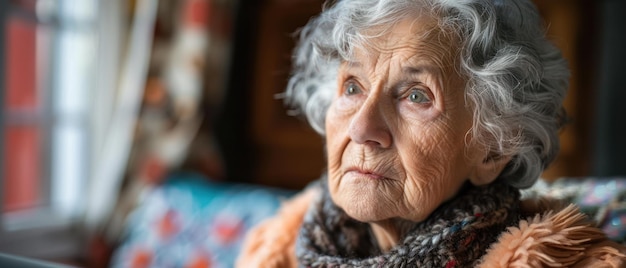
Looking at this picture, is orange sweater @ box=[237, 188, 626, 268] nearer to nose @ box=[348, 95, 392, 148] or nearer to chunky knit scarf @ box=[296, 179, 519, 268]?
chunky knit scarf @ box=[296, 179, 519, 268]

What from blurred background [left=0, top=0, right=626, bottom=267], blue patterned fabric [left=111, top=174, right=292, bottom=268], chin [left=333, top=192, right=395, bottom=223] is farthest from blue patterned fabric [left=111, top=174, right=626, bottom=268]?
chin [left=333, top=192, right=395, bottom=223]

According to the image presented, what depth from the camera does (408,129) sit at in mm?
947

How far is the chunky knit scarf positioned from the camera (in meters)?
0.93

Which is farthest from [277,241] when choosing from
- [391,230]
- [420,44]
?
[420,44]

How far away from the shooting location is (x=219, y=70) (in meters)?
2.41

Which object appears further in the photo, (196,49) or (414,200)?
(196,49)

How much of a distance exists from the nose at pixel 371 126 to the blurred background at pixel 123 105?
1.17m

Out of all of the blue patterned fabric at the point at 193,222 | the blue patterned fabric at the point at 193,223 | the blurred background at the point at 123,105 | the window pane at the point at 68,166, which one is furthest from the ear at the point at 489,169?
the window pane at the point at 68,166

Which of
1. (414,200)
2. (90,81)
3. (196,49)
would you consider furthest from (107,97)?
(414,200)

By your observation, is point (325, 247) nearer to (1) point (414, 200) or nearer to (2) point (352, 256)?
(2) point (352, 256)

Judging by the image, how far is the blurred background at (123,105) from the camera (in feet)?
7.01

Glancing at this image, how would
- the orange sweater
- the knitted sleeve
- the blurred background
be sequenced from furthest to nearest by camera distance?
the blurred background < the knitted sleeve < the orange sweater

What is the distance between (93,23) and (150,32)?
34cm

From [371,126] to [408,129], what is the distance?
6 cm
